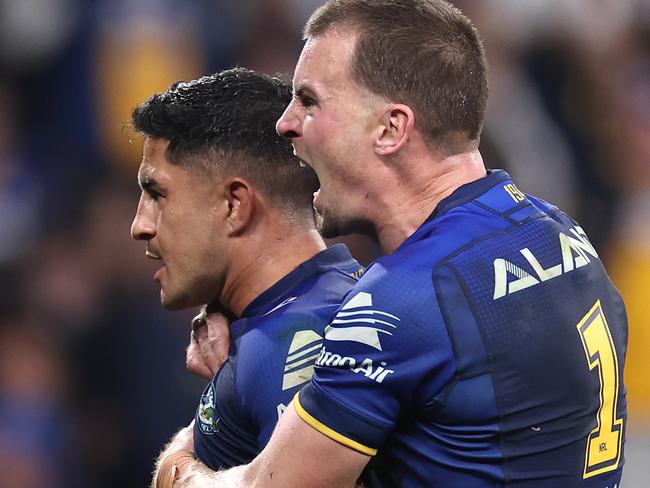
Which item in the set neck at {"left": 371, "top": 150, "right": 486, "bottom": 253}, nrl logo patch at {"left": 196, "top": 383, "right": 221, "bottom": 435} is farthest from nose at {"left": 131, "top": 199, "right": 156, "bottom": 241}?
neck at {"left": 371, "top": 150, "right": 486, "bottom": 253}

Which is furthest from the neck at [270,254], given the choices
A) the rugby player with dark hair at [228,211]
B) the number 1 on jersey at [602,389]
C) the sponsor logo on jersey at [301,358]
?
the number 1 on jersey at [602,389]

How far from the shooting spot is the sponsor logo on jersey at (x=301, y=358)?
3156 millimetres

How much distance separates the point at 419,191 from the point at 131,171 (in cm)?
470

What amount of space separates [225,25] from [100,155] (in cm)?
117

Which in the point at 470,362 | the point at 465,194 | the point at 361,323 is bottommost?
the point at 470,362

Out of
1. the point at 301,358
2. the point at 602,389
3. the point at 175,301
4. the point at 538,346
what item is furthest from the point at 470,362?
the point at 175,301

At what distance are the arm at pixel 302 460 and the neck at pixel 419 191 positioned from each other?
1.87 feet

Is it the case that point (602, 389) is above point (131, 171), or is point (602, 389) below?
above

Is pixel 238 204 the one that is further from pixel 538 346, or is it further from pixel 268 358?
pixel 538 346

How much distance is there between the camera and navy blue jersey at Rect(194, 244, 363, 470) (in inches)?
124

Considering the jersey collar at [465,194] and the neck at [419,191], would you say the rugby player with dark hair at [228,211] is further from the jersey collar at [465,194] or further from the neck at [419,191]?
the jersey collar at [465,194]

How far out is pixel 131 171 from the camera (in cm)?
759

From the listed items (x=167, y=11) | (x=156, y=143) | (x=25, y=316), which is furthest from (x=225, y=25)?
(x=156, y=143)

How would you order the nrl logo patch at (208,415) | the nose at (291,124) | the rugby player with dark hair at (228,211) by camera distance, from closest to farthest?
the nose at (291,124)
the nrl logo patch at (208,415)
the rugby player with dark hair at (228,211)
